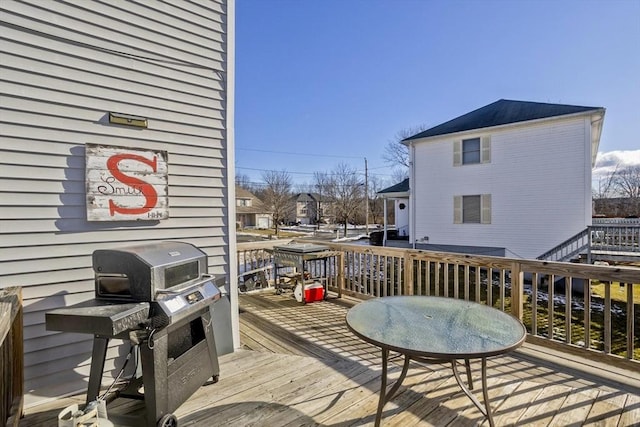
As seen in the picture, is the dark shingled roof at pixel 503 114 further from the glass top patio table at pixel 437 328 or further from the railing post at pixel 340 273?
the glass top patio table at pixel 437 328

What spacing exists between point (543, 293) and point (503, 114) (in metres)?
6.17

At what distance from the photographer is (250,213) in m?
34.4

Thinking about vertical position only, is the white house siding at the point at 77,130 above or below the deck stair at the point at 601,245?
above

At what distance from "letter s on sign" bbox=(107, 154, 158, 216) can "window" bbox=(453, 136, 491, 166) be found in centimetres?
1079

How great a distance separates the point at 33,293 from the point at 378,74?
13.2 metres

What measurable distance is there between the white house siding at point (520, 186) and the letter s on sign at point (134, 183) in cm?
1071

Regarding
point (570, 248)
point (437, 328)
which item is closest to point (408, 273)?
point (437, 328)

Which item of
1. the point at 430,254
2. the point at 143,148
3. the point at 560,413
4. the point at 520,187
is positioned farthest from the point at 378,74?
the point at 560,413

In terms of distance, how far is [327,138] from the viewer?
28.9m

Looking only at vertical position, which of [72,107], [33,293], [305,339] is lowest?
[305,339]

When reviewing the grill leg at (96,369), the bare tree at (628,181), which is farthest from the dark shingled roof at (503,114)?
the bare tree at (628,181)

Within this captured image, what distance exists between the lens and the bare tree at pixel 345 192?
26359mm

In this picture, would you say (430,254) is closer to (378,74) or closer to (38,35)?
(38,35)

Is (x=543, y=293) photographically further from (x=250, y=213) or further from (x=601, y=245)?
(x=250, y=213)
